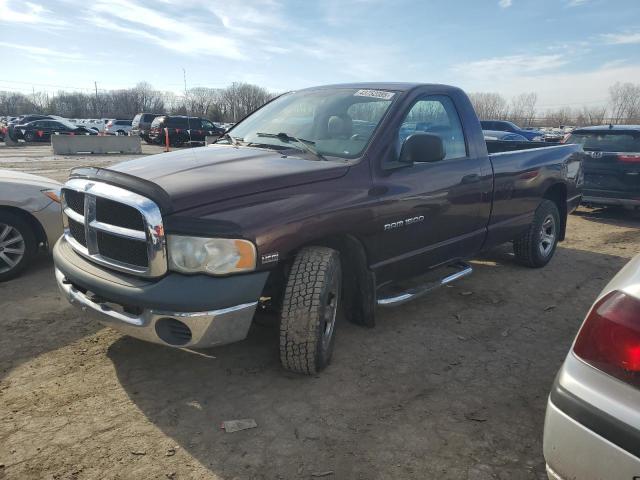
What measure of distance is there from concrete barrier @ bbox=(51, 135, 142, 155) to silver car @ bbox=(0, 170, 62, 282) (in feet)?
60.5

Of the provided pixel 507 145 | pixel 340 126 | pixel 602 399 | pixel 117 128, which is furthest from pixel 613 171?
pixel 117 128

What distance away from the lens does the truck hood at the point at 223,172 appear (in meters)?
2.68

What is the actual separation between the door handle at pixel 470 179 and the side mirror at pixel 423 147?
0.72 m

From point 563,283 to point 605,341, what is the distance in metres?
3.90

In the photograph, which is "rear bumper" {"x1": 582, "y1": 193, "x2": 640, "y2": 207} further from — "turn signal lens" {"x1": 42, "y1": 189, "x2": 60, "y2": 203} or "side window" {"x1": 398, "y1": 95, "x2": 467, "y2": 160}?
"turn signal lens" {"x1": 42, "y1": 189, "x2": 60, "y2": 203}

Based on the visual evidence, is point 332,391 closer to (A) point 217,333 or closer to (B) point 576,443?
(A) point 217,333

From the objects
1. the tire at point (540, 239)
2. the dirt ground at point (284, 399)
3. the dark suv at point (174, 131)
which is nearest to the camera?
Result: the dirt ground at point (284, 399)

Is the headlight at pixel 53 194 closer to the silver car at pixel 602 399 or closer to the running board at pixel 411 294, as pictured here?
the running board at pixel 411 294

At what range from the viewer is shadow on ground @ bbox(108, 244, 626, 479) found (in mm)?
2412

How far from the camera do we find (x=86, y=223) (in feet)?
9.71

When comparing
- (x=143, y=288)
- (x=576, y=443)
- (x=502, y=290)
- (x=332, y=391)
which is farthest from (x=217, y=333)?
(x=502, y=290)

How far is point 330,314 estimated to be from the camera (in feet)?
10.4

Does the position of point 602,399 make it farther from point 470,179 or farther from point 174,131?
point 174,131

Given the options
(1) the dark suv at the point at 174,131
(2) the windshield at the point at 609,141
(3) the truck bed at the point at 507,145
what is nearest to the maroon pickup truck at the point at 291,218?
(3) the truck bed at the point at 507,145
